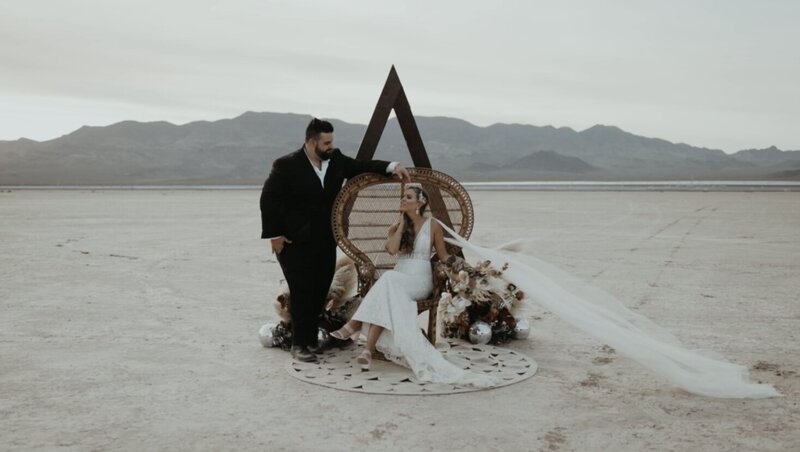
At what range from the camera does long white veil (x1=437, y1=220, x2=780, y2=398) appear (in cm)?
503

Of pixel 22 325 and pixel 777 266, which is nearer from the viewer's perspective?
pixel 22 325

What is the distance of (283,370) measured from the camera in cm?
565

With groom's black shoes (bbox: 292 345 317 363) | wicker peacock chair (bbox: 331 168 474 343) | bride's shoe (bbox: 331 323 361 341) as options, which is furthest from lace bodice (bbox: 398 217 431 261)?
groom's black shoes (bbox: 292 345 317 363)

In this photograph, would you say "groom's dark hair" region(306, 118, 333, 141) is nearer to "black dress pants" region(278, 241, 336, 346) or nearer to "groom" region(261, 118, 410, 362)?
"groom" region(261, 118, 410, 362)

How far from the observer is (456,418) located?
4.54 m

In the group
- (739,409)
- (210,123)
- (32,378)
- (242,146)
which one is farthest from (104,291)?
(210,123)

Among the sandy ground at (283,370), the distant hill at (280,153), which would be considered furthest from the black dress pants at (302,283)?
the distant hill at (280,153)

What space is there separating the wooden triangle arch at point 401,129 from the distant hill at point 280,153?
263ft

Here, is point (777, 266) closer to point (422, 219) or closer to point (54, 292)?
point (422, 219)

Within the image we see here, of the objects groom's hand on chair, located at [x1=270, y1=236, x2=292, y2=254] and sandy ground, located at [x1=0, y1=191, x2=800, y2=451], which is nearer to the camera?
sandy ground, located at [x1=0, y1=191, x2=800, y2=451]

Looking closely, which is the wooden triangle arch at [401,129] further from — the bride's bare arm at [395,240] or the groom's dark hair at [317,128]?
the groom's dark hair at [317,128]

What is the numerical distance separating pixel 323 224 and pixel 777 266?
780 centimetres

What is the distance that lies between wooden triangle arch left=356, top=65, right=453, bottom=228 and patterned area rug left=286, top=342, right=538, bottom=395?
1.22 metres

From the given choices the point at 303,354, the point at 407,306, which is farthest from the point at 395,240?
the point at 303,354
